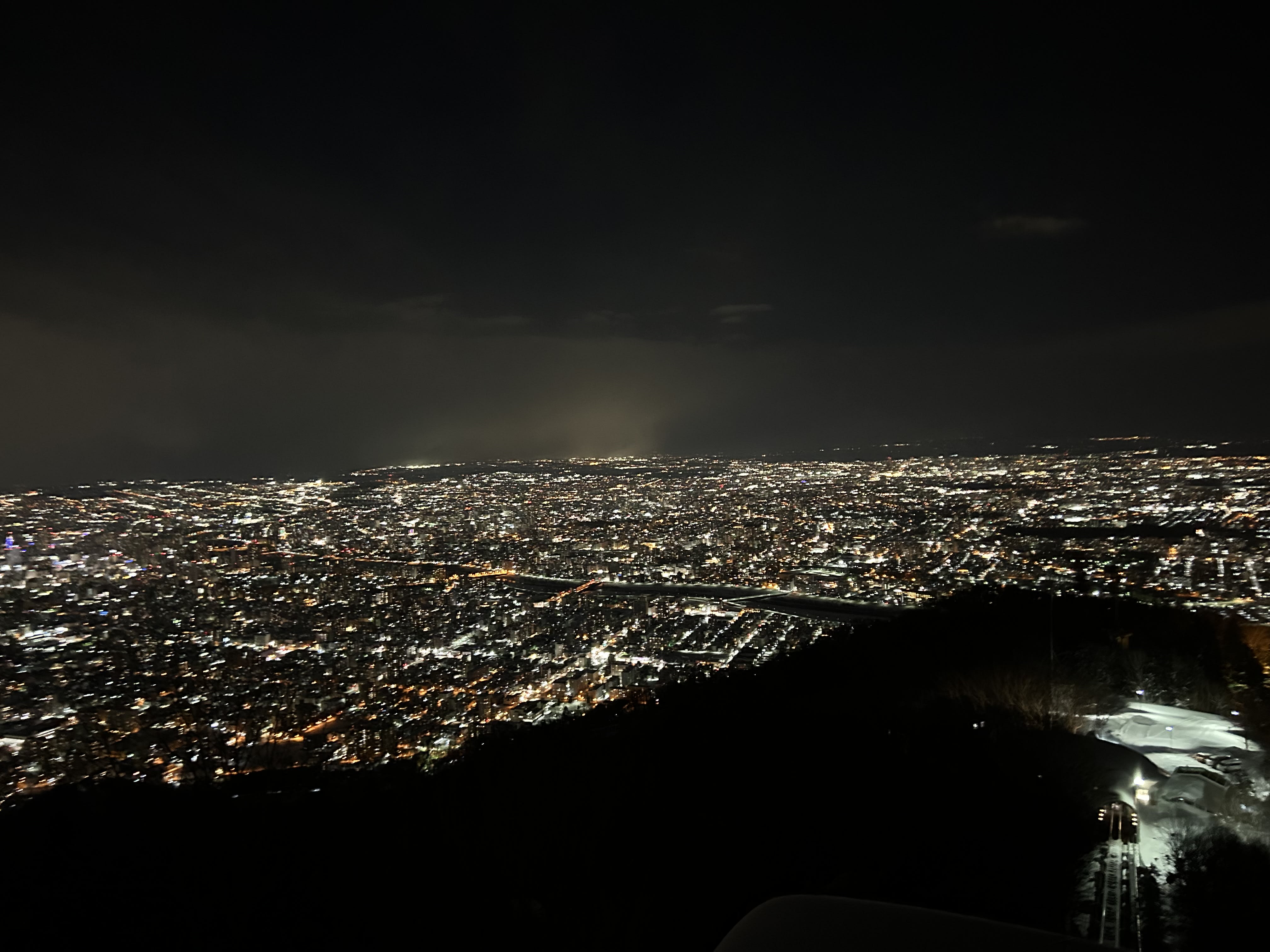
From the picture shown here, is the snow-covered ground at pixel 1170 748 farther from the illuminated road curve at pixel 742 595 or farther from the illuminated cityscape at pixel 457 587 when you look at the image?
the illuminated road curve at pixel 742 595

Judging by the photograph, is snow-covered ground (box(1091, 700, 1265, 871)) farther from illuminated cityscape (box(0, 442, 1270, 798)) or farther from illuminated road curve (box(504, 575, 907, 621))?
illuminated road curve (box(504, 575, 907, 621))

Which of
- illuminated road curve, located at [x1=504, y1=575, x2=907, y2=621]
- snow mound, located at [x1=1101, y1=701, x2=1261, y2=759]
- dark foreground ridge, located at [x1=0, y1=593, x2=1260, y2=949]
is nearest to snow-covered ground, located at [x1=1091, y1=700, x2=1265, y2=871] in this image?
snow mound, located at [x1=1101, y1=701, x2=1261, y2=759]

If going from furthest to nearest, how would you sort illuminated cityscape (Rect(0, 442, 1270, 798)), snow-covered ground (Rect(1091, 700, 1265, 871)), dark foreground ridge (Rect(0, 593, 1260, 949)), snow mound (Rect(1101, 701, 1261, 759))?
1. illuminated cityscape (Rect(0, 442, 1270, 798))
2. snow mound (Rect(1101, 701, 1261, 759))
3. snow-covered ground (Rect(1091, 700, 1265, 871))
4. dark foreground ridge (Rect(0, 593, 1260, 949))

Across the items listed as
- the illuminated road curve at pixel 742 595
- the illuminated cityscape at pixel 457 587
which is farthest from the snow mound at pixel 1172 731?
the illuminated road curve at pixel 742 595

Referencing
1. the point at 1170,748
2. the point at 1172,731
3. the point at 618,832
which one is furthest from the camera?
the point at 1172,731

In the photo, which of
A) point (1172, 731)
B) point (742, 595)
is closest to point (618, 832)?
point (1172, 731)

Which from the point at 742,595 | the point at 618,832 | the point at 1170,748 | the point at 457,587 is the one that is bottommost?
the point at 1170,748

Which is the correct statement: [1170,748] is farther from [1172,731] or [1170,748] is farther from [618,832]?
[618,832]
